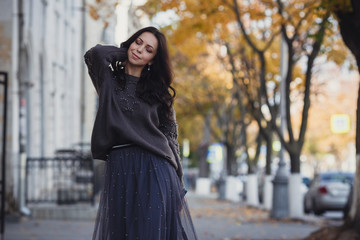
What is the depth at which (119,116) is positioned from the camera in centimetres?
523

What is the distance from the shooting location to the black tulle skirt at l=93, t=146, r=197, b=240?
206 inches

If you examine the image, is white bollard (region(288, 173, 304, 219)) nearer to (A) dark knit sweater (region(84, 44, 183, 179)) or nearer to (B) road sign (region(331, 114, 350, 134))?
(A) dark knit sweater (region(84, 44, 183, 179))

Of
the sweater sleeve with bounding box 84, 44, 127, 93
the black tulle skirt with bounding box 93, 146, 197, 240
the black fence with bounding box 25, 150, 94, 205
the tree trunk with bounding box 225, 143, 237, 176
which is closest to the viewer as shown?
the black tulle skirt with bounding box 93, 146, 197, 240

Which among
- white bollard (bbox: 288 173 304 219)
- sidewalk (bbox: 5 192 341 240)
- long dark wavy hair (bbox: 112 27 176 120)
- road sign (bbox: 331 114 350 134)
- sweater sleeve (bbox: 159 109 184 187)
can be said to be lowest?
sidewalk (bbox: 5 192 341 240)

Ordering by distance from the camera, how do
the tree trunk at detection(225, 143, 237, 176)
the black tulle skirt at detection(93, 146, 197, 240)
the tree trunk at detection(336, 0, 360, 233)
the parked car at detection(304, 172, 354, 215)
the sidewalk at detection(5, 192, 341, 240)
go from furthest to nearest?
the tree trunk at detection(225, 143, 237, 176), the parked car at detection(304, 172, 354, 215), the sidewalk at detection(5, 192, 341, 240), the tree trunk at detection(336, 0, 360, 233), the black tulle skirt at detection(93, 146, 197, 240)

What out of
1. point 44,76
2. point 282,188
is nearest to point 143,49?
point 282,188

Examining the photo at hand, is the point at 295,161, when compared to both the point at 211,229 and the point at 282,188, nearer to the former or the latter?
the point at 282,188

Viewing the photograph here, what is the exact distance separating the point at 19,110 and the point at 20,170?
121cm

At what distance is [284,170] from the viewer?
20.7m

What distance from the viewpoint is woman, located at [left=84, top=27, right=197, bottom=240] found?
206 inches

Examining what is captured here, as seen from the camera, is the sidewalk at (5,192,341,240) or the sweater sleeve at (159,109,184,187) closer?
the sweater sleeve at (159,109,184,187)

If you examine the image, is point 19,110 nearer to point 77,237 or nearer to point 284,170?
point 77,237

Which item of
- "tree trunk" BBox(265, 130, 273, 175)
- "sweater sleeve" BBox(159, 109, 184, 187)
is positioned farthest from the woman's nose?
"tree trunk" BBox(265, 130, 273, 175)

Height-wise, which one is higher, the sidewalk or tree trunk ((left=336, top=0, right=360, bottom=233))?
tree trunk ((left=336, top=0, right=360, bottom=233))
